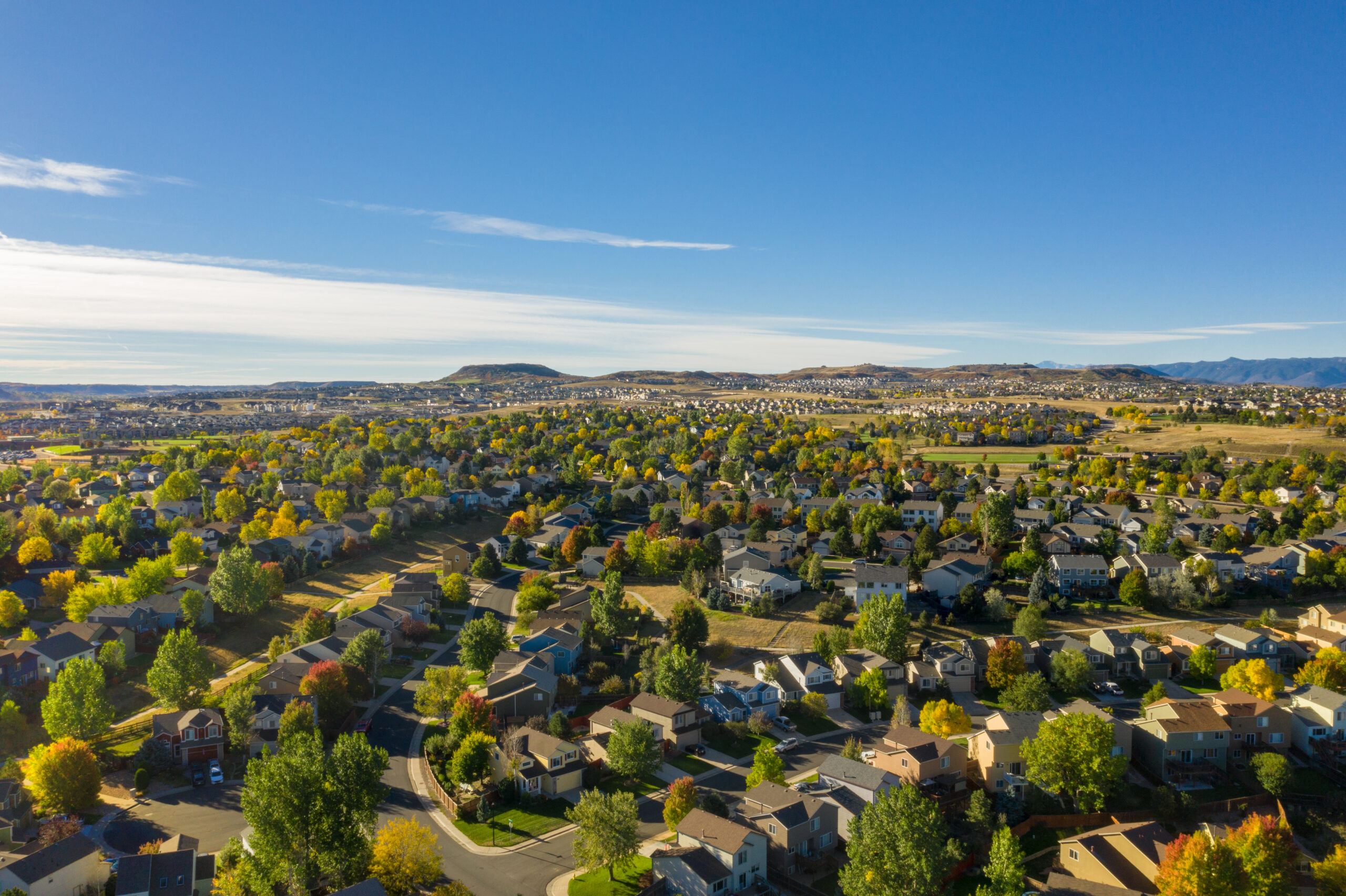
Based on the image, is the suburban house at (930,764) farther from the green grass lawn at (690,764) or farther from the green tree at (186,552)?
the green tree at (186,552)

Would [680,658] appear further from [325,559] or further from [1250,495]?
[1250,495]

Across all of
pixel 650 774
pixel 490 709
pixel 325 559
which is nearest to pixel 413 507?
pixel 325 559

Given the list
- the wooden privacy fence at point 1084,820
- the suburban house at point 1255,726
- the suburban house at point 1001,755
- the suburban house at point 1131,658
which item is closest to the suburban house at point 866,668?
the suburban house at point 1001,755

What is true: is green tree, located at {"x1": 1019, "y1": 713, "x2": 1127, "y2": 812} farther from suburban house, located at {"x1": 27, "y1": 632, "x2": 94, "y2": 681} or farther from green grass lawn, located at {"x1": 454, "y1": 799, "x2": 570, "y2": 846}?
suburban house, located at {"x1": 27, "y1": 632, "x2": 94, "y2": 681}

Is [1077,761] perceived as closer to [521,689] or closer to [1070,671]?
[1070,671]

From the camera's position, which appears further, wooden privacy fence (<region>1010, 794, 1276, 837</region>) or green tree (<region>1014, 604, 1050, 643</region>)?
green tree (<region>1014, 604, 1050, 643</region>)

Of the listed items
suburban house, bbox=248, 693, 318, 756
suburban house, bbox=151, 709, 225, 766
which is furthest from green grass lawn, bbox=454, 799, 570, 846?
suburban house, bbox=151, 709, 225, 766

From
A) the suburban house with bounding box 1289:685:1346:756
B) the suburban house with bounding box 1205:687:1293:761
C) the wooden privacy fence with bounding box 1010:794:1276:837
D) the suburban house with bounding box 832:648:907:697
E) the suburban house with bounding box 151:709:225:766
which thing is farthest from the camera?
the suburban house with bounding box 832:648:907:697
